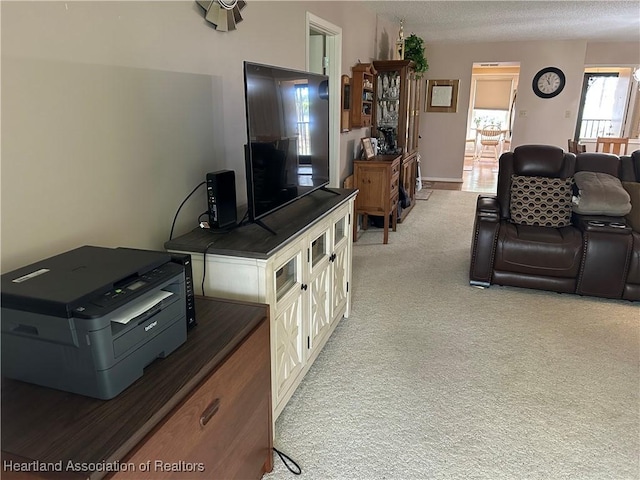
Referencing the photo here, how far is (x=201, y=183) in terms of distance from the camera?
7.06 feet

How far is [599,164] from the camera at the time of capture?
357cm

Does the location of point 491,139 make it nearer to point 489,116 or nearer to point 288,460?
point 489,116

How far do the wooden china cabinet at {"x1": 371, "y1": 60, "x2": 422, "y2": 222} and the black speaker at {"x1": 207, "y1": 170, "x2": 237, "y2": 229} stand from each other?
362 centimetres

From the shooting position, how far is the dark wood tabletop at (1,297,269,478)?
2.93 feet

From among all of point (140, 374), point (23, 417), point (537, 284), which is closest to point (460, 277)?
point (537, 284)

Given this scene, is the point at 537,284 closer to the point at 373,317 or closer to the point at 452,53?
the point at 373,317

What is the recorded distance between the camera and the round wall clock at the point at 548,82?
748cm

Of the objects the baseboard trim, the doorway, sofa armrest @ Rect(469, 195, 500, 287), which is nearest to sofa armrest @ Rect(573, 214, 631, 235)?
Answer: sofa armrest @ Rect(469, 195, 500, 287)

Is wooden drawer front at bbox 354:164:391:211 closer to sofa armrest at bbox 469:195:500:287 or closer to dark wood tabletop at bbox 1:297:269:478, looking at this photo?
sofa armrest at bbox 469:195:500:287

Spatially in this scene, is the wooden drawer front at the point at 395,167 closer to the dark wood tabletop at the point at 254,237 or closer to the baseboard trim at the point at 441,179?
the dark wood tabletop at the point at 254,237

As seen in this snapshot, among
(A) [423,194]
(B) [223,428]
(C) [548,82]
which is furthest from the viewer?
(C) [548,82]

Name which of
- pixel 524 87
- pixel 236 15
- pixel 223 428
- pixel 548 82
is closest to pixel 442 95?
pixel 524 87

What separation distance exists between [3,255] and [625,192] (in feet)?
Answer: 12.3

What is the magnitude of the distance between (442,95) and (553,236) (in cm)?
539
